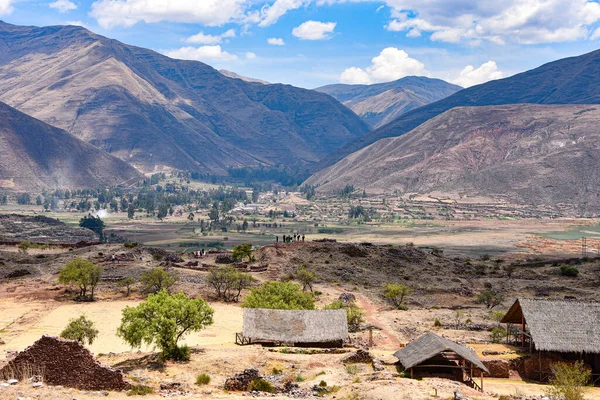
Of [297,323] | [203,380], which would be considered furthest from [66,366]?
[297,323]

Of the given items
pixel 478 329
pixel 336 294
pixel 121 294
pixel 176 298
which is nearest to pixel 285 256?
pixel 336 294

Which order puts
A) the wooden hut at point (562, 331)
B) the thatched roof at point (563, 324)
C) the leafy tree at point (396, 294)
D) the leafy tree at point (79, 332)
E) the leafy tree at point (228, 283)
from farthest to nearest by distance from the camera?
1. the leafy tree at point (228, 283)
2. the leafy tree at point (396, 294)
3. the leafy tree at point (79, 332)
4. the thatched roof at point (563, 324)
5. the wooden hut at point (562, 331)

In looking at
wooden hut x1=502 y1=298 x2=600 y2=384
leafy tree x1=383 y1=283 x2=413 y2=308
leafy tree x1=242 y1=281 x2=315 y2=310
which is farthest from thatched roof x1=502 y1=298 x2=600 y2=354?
leafy tree x1=383 y1=283 x2=413 y2=308

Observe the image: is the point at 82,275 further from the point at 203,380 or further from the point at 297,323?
the point at 203,380

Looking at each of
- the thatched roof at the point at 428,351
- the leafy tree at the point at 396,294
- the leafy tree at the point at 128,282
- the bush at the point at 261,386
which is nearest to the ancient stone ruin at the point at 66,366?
the bush at the point at 261,386

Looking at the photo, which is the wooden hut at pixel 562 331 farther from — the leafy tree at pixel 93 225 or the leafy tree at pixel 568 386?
the leafy tree at pixel 93 225

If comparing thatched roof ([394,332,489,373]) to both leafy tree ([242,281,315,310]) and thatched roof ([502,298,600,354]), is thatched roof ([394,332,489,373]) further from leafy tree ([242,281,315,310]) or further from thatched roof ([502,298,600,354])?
leafy tree ([242,281,315,310])
